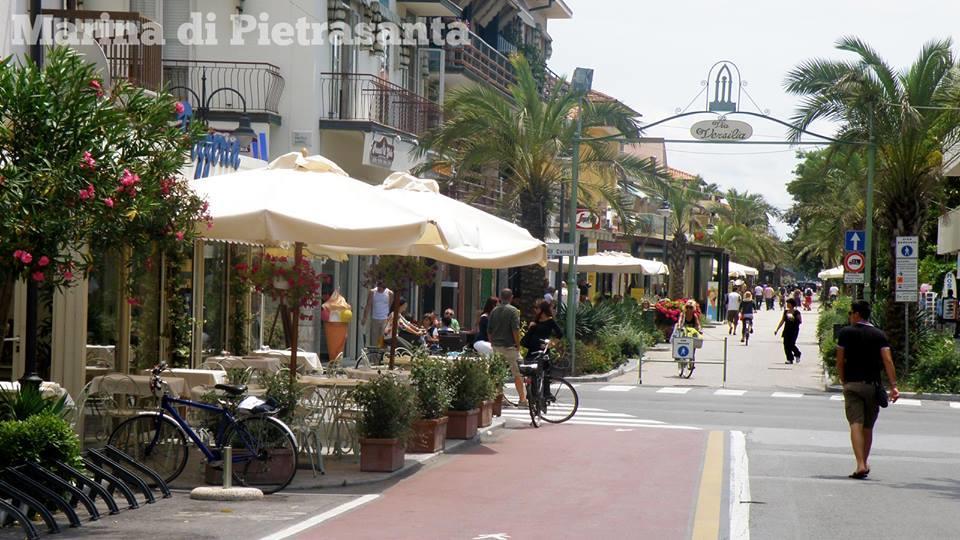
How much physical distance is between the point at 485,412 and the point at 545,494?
18.5ft

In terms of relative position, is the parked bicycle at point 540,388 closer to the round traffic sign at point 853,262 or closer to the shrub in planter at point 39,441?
the shrub in planter at point 39,441

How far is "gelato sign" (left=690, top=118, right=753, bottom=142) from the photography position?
2991cm

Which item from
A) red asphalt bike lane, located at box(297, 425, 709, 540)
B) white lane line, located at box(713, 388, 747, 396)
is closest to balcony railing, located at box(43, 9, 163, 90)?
red asphalt bike lane, located at box(297, 425, 709, 540)

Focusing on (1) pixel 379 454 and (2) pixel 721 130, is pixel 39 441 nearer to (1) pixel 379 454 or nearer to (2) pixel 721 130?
(1) pixel 379 454

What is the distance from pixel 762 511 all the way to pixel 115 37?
10.7 metres

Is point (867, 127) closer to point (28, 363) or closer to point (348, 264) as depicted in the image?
point (348, 264)

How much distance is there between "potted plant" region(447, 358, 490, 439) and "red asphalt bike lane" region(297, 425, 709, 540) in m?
0.36

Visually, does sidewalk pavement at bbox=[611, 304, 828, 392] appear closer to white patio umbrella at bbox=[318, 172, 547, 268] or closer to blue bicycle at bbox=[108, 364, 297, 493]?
white patio umbrella at bbox=[318, 172, 547, 268]

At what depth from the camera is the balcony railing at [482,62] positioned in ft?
132

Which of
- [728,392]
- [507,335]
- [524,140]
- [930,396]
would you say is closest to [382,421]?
[507,335]

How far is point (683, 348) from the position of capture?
30.9m

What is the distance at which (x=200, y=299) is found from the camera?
1894 centimetres

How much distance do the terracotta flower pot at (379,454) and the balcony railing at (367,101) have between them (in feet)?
59.4

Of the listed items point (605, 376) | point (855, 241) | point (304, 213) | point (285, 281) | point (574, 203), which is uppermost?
point (574, 203)
